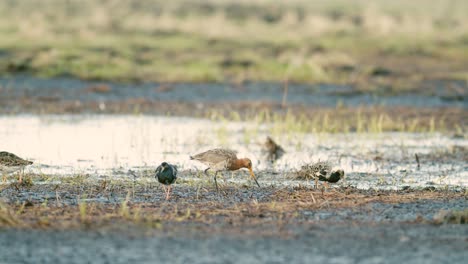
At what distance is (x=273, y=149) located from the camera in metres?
15.0

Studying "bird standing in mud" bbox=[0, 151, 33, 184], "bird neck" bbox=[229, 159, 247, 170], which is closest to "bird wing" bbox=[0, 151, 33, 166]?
"bird standing in mud" bbox=[0, 151, 33, 184]

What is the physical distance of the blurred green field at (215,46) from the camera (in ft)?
88.3

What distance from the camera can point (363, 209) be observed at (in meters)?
9.57

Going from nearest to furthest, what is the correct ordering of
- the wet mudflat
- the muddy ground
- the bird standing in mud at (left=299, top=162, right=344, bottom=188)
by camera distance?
the muddy ground, the wet mudflat, the bird standing in mud at (left=299, top=162, right=344, bottom=188)

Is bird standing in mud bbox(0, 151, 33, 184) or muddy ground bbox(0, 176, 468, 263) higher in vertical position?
bird standing in mud bbox(0, 151, 33, 184)

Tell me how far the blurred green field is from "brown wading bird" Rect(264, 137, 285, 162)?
1071 cm

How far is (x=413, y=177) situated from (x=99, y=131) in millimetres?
6983

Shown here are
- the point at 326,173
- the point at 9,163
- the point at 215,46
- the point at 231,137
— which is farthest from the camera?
the point at 215,46

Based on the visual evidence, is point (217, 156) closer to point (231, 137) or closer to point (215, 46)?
point (231, 137)

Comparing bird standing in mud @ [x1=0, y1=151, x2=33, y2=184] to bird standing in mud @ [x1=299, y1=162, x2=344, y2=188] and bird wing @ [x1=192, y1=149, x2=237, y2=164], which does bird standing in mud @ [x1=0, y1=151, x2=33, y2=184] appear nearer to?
bird wing @ [x1=192, y1=149, x2=237, y2=164]

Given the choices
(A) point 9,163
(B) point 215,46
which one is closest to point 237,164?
(A) point 9,163

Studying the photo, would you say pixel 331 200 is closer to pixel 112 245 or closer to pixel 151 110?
pixel 112 245

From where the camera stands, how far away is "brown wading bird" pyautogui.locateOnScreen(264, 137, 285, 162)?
14.9m

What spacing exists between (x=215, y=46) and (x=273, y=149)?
19303 millimetres
